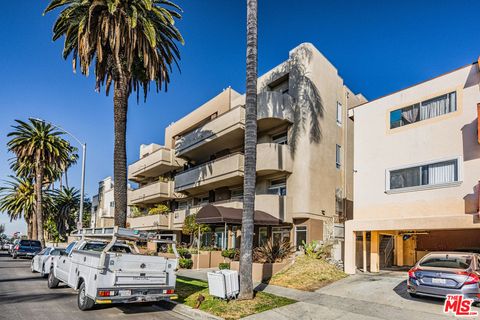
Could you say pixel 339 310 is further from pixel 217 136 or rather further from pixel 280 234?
pixel 217 136

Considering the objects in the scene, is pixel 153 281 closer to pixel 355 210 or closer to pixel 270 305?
pixel 270 305

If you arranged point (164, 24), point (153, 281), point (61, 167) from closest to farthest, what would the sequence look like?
point (153, 281) < point (164, 24) < point (61, 167)

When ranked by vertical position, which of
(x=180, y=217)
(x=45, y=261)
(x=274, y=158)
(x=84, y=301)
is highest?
(x=274, y=158)

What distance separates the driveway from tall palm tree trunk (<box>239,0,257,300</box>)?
1484 millimetres

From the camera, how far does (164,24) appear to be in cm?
2030

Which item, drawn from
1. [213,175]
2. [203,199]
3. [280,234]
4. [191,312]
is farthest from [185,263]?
[191,312]

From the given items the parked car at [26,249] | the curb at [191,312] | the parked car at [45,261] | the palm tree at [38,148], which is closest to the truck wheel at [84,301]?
the curb at [191,312]

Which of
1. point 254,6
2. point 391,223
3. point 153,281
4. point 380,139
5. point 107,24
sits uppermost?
point 107,24

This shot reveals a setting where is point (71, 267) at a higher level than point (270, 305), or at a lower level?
higher

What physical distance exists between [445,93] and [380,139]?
3.37 metres

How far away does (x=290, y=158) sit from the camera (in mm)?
21984

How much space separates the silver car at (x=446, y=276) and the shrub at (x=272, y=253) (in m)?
6.84

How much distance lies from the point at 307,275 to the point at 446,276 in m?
6.01

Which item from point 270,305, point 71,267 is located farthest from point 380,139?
point 71,267
